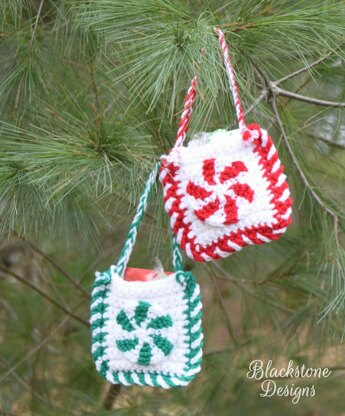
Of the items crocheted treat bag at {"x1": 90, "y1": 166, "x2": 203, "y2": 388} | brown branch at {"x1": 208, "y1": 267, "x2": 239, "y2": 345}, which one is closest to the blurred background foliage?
brown branch at {"x1": 208, "y1": 267, "x2": 239, "y2": 345}

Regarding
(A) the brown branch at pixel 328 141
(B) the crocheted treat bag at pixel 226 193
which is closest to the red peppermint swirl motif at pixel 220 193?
(B) the crocheted treat bag at pixel 226 193

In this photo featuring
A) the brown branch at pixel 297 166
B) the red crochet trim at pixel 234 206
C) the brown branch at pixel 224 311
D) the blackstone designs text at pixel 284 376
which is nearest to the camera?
the red crochet trim at pixel 234 206

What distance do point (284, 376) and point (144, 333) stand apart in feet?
2.10

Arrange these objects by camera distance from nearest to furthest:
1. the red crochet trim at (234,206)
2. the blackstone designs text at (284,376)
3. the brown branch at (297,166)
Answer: the red crochet trim at (234,206)
the brown branch at (297,166)
the blackstone designs text at (284,376)

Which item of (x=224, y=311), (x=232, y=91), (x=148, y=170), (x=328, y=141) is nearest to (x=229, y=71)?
(x=232, y=91)

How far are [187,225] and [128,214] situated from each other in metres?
0.46

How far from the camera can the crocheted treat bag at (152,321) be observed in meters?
0.78

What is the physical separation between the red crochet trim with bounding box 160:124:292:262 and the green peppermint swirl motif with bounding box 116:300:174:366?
0.24ft

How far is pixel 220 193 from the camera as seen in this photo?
0.77 meters

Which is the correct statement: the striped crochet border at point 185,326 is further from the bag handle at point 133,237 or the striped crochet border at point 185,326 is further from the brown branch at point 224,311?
the brown branch at point 224,311

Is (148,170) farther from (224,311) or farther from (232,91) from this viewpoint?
(224,311)

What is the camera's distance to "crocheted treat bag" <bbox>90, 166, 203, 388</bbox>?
0.78m

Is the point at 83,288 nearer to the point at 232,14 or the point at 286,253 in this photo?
the point at 286,253

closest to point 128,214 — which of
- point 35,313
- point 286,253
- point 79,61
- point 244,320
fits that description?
point 79,61
